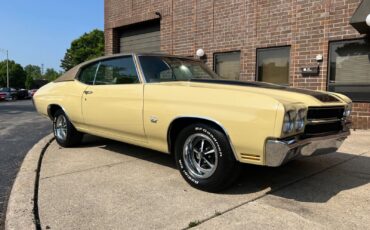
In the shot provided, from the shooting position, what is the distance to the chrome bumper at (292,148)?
3.11m

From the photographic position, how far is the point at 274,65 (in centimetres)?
983

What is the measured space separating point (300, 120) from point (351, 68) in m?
5.94

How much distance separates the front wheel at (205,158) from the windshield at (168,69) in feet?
3.18

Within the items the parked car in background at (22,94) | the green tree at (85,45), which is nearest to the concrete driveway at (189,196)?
the parked car in background at (22,94)

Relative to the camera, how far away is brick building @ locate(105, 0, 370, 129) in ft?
27.2

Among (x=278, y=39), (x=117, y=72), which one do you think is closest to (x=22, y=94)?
(x=278, y=39)

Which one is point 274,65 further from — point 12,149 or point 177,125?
point 12,149

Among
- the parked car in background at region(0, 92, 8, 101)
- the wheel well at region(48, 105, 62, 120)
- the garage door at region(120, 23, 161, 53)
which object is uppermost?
the garage door at region(120, 23, 161, 53)

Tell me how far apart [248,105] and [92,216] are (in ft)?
5.42

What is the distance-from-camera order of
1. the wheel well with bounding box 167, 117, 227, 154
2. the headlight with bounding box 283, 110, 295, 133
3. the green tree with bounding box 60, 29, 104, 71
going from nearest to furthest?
1. the headlight with bounding box 283, 110, 295, 133
2. the wheel well with bounding box 167, 117, 227, 154
3. the green tree with bounding box 60, 29, 104, 71

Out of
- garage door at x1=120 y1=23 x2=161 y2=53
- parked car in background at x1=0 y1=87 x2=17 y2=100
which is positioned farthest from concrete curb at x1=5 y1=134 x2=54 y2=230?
parked car in background at x1=0 y1=87 x2=17 y2=100

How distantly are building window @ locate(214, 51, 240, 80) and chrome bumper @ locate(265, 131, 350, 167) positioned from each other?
7074 mm

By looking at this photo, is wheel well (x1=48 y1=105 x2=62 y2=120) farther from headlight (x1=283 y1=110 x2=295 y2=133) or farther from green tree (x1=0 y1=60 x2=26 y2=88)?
green tree (x1=0 y1=60 x2=26 y2=88)

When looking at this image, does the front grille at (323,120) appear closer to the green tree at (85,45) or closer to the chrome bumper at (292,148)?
the chrome bumper at (292,148)
